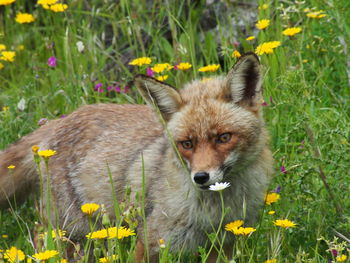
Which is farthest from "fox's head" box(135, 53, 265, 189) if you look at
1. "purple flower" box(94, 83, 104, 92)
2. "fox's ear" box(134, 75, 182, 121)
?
"purple flower" box(94, 83, 104, 92)

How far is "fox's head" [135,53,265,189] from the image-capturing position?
13.2 ft

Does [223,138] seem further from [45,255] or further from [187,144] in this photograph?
→ [45,255]

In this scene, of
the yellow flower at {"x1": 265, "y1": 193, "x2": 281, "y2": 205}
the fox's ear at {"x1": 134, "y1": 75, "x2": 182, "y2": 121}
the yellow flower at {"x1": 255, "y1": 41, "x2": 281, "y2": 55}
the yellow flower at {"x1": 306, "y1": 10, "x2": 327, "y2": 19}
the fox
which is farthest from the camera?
the yellow flower at {"x1": 306, "y1": 10, "x2": 327, "y2": 19}

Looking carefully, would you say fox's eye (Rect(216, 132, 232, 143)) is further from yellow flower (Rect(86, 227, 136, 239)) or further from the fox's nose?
yellow flower (Rect(86, 227, 136, 239))

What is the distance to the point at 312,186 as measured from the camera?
15.8ft

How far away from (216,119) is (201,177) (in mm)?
466

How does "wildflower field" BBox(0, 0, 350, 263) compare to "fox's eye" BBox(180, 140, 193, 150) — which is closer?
"fox's eye" BBox(180, 140, 193, 150)

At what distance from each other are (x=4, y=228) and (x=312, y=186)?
248cm

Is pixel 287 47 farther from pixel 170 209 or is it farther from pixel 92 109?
pixel 170 209

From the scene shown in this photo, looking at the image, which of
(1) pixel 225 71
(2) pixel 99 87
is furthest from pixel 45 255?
(2) pixel 99 87

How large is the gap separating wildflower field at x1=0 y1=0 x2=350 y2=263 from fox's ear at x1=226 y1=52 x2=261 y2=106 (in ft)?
0.60

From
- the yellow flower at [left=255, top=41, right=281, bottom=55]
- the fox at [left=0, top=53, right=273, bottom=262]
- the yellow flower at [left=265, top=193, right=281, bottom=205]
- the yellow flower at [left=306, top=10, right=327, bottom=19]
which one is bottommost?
the yellow flower at [left=265, top=193, right=281, bottom=205]

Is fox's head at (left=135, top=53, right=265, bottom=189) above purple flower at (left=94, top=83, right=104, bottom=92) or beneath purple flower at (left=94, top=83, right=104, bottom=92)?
above

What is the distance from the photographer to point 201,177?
12.7 feet
